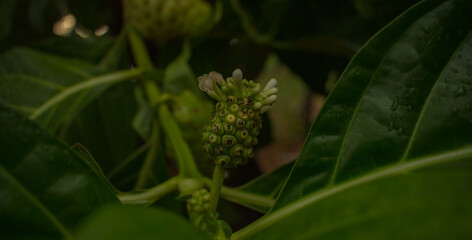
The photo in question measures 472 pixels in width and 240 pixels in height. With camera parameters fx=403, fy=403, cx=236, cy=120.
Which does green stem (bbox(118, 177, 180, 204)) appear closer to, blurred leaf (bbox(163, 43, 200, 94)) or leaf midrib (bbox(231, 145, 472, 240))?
leaf midrib (bbox(231, 145, 472, 240))

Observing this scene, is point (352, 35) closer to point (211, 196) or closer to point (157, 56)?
point (157, 56)

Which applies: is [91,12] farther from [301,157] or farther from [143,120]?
[301,157]

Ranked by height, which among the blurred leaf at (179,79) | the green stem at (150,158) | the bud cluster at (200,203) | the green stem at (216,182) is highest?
the blurred leaf at (179,79)

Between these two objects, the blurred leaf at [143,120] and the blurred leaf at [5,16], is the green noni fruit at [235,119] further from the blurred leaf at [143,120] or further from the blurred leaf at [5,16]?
the blurred leaf at [5,16]

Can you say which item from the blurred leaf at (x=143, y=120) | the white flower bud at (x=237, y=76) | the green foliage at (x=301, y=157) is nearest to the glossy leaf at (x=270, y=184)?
the green foliage at (x=301, y=157)

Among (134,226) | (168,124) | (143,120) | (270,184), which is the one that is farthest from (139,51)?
(134,226)
